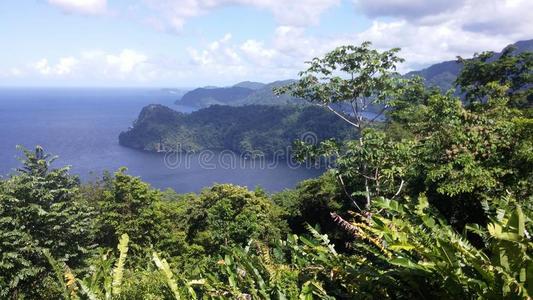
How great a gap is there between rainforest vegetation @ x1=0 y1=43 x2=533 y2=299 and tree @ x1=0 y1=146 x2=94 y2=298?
60mm

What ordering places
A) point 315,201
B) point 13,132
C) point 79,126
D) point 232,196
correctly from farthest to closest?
point 79,126, point 13,132, point 315,201, point 232,196

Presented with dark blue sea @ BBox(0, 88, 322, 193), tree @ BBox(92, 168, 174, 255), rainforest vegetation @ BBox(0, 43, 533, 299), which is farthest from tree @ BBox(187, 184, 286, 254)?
dark blue sea @ BBox(0, 88, 322, 193)

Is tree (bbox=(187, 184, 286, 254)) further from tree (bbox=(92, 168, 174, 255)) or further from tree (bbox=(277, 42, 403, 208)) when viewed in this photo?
tree (bbox=(277, 42, 403, 208))

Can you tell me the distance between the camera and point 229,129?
179m

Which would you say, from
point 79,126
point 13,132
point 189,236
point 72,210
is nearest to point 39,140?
point 13,132

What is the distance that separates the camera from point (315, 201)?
27.6 m

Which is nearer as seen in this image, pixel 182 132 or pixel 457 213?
pixel 457 213

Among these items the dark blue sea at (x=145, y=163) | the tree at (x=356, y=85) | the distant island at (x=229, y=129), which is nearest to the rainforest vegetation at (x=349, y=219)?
the tree at (x=356, y=85)

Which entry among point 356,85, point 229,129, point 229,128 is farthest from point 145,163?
point 356,85

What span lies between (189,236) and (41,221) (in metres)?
14.2

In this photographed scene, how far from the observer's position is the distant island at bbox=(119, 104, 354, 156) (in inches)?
6029

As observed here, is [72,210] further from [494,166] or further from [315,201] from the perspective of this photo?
[315,201]

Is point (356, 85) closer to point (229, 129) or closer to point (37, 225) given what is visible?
point (37, 225)

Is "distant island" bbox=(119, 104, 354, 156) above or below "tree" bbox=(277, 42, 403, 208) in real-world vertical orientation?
below
